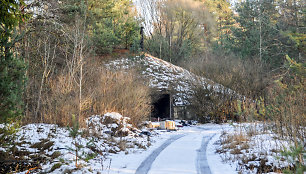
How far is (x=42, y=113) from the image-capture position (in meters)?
11.0

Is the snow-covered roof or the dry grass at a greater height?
the snow-covered roof

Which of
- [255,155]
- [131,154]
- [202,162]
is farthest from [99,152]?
[255,155]

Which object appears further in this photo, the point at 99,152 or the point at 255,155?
the point at 99,152

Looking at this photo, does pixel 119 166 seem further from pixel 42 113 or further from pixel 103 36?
pixel 103 36

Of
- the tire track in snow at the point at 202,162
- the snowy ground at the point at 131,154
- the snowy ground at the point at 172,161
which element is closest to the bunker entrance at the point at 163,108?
the snowy ground at the point at 131,154

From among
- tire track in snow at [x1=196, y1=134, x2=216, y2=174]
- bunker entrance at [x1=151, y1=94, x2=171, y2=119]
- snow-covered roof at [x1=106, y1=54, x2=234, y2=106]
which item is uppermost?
snow-covered roof at [x1=106, y1=54, x2=234, y2=106]

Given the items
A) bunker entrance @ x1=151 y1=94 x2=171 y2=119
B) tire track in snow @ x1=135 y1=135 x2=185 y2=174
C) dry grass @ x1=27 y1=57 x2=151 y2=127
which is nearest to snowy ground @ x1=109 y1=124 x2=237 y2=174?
tire track in snow @ x1=135 y1=135 x2=185 y2=174

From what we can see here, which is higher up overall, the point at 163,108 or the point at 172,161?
the point at 163,108

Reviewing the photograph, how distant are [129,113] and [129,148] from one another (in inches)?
175

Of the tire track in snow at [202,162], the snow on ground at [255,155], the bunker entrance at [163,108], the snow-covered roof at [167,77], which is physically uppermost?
the snow-covered roof at [167,77]

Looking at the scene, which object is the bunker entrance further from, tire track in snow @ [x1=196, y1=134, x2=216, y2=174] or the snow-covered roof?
tire track in snow @ [x1=196, y1=134, x2=216, y2=174]

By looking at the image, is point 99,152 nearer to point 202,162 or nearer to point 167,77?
point 202,162

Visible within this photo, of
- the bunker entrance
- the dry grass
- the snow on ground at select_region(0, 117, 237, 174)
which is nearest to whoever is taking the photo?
the snow on ground at select_region(0, 117, 237, 174)

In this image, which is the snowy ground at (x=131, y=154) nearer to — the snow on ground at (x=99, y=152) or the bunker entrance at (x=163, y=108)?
the snow on ground at (x=99, y=152)
